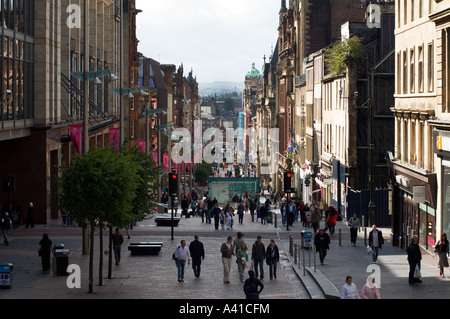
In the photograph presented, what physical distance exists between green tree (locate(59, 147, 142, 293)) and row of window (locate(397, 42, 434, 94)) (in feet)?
43.4

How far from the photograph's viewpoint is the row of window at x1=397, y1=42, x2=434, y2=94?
3400cm

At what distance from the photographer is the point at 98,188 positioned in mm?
25688

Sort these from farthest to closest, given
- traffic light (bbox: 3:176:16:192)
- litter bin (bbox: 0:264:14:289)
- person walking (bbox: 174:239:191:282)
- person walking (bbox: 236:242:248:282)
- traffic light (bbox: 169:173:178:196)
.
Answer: traffic light (bbox: 169:173:178:196) → traffic light (bbox: 3:176:16:192) → person walking (bbox: 236:242:248:282) → person walking (bbox: 174:239:191:282) → litter bin (bbox: 0:264:14:289)

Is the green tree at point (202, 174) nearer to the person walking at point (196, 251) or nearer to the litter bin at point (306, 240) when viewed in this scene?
the litter bin at point (306, 240)

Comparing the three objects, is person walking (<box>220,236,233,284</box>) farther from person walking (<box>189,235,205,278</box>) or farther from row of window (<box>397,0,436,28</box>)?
row of window (<box>397,0,436,28</box>)

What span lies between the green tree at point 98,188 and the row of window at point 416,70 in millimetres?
13237

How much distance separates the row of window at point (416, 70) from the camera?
34.0 meters

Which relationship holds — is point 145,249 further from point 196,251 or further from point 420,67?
point 420,67

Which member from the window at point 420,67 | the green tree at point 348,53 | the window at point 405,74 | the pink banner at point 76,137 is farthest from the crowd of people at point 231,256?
the green tree at point 348,53

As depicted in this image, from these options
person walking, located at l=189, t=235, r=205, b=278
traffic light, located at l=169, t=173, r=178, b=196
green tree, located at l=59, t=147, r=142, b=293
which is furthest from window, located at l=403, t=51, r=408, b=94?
green tree, located at l=59, t=147, r=142, b=293

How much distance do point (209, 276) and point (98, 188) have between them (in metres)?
5.38
